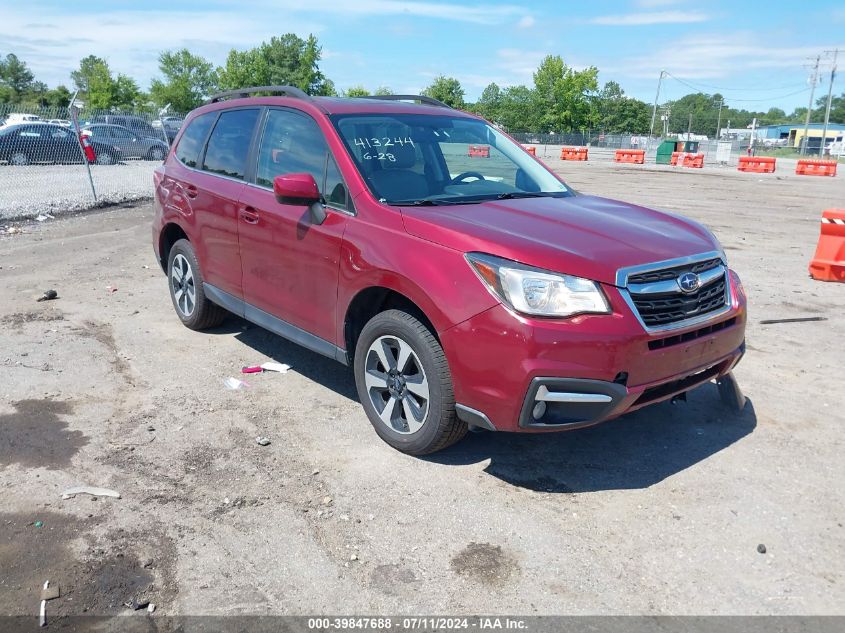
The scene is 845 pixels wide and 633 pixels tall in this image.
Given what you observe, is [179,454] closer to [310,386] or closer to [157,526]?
[157,526]

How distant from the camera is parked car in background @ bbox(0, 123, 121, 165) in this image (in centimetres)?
1723

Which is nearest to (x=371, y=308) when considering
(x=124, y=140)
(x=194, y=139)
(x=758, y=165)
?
(x=194, y=139)

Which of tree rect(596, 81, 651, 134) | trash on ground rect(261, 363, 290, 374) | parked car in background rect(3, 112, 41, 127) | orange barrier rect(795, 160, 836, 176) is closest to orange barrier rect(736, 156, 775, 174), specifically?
orange barrier rect(795, 160, 836, 176)

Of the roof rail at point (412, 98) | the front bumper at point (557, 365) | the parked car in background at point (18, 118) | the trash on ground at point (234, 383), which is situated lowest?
the trash on ground at point (234, 383)

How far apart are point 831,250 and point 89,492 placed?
8.62m

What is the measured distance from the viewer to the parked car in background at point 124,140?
23734 mm

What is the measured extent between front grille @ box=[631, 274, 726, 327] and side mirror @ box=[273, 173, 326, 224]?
1.99m

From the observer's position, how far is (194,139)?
6133mm

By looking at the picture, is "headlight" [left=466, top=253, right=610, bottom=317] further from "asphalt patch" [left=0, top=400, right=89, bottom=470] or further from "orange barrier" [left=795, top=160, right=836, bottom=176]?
"orange barrier" [left=795, top=160, right=836, bottom=176]

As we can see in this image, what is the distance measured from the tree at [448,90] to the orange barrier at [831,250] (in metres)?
108

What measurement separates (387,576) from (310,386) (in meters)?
2.34

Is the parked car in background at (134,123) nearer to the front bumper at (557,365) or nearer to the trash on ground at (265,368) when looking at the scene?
the trash on ground at (265,368)

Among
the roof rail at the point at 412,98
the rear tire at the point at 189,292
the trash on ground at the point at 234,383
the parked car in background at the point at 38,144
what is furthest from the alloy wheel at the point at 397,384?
the parked car in background at the point at 38,144

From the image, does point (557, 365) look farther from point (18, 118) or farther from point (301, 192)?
point (18, 118)
